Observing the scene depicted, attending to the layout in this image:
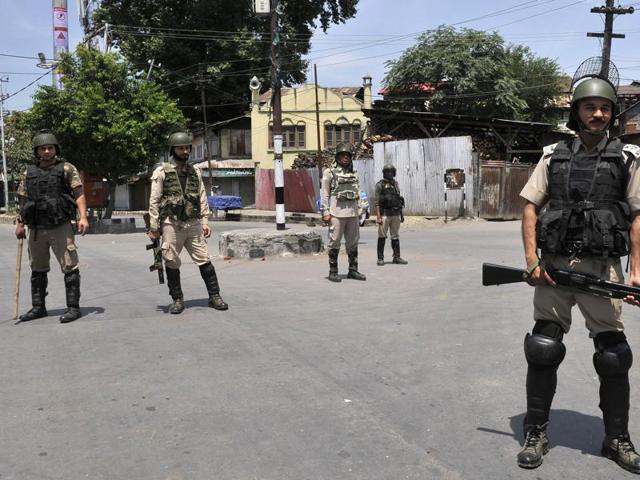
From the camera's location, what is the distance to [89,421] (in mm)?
3539

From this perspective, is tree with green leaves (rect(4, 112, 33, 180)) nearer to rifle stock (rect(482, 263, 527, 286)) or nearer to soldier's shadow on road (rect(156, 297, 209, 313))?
soldier's shadow on road (rect(156, 297, 209, 313))

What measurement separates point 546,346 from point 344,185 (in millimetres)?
5815

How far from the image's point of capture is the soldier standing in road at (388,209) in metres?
10.3

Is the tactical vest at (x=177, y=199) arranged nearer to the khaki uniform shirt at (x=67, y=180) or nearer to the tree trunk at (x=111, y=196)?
the khaki uniform shirt at (x=67, y=180)

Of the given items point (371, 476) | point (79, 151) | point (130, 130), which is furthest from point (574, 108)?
point (79, 151)

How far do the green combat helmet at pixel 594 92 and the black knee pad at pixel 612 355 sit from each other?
1.03 metres

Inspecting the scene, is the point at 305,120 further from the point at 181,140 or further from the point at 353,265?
the point at 181,140

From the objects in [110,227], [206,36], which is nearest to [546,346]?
[110,227]

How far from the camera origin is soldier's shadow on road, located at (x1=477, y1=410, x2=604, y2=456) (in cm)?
318

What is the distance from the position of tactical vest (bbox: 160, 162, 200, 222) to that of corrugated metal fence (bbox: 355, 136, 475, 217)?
15776 millimetres

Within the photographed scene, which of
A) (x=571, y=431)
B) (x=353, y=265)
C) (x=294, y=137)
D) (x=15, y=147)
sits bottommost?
(x=571, y=431)

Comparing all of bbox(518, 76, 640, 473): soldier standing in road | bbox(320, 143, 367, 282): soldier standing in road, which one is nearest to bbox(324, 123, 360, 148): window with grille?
bbox(320, 143, 367, 282): soldier standing in road

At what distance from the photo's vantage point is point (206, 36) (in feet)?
122

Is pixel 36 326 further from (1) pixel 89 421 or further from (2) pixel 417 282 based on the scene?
(2) pixel 417 282
